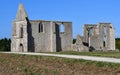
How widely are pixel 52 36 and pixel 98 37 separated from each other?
9.63 m

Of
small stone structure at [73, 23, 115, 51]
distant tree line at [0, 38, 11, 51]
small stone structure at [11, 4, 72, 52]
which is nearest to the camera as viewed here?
small stone structure at [11, 4, 72, 52]

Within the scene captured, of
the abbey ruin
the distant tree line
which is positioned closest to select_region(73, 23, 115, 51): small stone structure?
the abbey ruin

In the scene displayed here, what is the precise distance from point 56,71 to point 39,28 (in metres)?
52.8

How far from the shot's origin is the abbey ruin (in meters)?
71.5

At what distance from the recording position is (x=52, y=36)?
73.6 m

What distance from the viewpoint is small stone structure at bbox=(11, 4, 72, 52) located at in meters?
71.3

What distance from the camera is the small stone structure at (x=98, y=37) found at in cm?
7512

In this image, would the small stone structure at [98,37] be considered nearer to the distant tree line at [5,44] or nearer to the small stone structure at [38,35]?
the small stone structure at [38,35]

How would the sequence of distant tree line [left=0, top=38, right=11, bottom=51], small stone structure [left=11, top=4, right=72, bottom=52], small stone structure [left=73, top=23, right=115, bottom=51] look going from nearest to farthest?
1. small stone structure [left=11, top=4, right=72, bottom=52]
2. small stone structure [left=73, top=23, right=115, bottom=51]
3. distant tree line [left=0, top=38, right=11, bottom=51]

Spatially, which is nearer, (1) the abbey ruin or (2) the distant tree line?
(1) the abbey ruin

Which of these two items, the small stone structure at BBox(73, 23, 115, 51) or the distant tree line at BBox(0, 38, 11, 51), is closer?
the small stone structure at BBox(73, 23, 115, 51)

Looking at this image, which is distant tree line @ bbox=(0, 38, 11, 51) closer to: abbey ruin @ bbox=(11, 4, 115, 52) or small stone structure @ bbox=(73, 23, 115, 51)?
abbey ruin @ bbox=(11, 4, 115, 52)

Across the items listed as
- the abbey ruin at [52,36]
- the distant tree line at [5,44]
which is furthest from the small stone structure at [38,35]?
the distant tree line at [5,44]

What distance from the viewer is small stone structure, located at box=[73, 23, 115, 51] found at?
2958 inches
